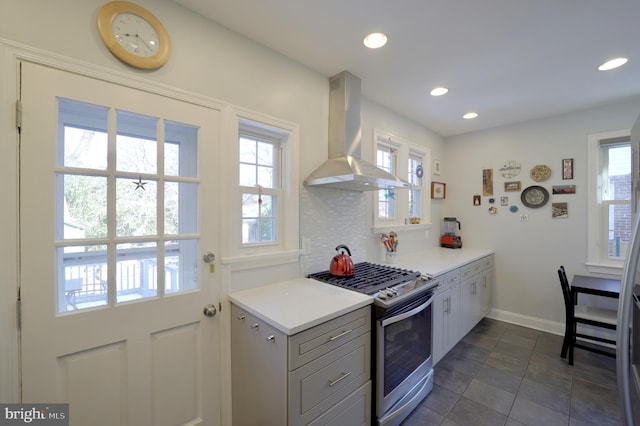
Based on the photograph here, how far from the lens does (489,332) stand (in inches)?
121

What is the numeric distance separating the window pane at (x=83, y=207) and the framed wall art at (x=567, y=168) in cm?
419

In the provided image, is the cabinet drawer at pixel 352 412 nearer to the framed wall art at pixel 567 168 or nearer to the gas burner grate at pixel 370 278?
the gas burner grate at pixel 370 278

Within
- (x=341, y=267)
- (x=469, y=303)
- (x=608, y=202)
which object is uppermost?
(x=608, y=202)

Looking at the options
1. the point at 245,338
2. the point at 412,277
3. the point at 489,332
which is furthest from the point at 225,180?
the point at 489,332

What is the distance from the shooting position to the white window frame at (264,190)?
159 cm

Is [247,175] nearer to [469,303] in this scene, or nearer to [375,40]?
[375,40]

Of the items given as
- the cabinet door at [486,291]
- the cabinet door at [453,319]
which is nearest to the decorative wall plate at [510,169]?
the cabinet door at [486,291]

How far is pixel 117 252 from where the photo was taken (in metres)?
1.26

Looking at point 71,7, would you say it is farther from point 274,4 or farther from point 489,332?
point 489,332

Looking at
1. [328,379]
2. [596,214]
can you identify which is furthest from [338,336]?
[596,214]

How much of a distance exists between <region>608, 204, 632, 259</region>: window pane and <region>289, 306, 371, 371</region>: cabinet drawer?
10.1 feet

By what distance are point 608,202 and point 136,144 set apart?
425 centimetres

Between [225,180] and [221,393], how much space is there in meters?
1.29

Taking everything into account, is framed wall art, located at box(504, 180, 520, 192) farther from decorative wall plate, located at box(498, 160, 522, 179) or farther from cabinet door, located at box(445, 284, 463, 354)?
cabinet door, located at box(445, 284, 463, 354)
